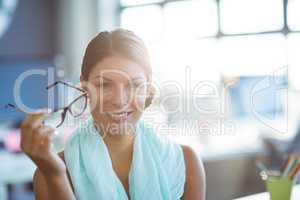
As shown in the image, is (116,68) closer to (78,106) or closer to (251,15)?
(78,106)

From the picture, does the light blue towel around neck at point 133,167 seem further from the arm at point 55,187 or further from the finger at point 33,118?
the finger at point 33,118

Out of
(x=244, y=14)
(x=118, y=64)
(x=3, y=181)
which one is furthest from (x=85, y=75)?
(x=244, y=14)

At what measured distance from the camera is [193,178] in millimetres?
896

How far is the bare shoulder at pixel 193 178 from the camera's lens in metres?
0.89

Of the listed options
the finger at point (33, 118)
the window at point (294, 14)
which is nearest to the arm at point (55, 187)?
the finger at point (33, 118)

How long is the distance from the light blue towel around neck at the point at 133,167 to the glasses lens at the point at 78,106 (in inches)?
1.3

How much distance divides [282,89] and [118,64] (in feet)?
6.14

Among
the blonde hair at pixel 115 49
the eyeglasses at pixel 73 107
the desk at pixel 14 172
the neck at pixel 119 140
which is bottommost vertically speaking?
the desk at pixel 14 172

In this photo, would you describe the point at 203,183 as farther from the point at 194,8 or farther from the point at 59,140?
the point at 194,8

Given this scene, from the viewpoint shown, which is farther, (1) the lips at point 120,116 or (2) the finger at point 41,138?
(1) the lips at point 120,116

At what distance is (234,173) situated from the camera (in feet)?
8.80

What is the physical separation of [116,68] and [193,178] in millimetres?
264

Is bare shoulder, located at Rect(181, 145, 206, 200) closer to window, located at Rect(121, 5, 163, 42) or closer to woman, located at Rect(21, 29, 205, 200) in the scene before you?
woman, located at Rect(21, 29, 205, 200)

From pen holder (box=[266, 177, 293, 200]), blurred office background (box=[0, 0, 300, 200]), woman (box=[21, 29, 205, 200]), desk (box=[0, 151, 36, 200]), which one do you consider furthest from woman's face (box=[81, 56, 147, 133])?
desk (box=[0, 151, 36, 200])
